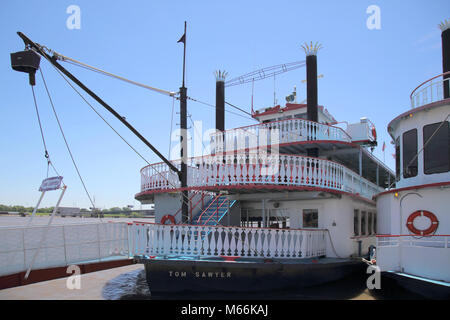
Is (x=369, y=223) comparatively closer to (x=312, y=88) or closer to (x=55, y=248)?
(x=312, y=88)

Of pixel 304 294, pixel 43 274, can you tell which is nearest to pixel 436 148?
pixel 304 294

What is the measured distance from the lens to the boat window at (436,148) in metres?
11.1

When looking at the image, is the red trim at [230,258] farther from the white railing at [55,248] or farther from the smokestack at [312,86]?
the smokestack at [312,86]

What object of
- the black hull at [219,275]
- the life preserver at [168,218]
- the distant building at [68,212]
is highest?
the life preserver at [168,218]

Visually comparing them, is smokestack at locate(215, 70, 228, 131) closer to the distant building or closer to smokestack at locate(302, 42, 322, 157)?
smokestack at locate(302, 42, 322, 157)

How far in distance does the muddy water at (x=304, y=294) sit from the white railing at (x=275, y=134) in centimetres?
614

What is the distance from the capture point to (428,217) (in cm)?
1053

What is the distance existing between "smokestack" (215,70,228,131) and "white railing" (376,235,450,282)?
35.2 feet

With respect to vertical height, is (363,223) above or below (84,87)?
below

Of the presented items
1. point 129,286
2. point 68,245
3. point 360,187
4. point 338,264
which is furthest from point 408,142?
point 68,245

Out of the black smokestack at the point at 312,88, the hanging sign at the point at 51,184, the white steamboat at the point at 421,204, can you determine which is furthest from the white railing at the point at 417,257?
the hanging sign at the point at 51,184

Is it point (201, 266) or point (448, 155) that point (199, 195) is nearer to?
point (201, 266)

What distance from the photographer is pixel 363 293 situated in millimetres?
11609

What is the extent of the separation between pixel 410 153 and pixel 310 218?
4292mm
